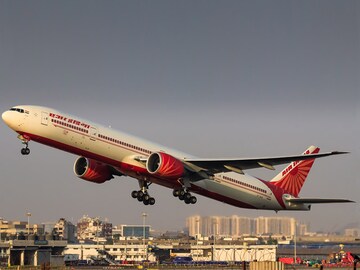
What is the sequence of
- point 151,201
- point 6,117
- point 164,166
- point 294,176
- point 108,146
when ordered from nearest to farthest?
point 6,117, point 108,146, point 164,166, point 151,201, point 294,176

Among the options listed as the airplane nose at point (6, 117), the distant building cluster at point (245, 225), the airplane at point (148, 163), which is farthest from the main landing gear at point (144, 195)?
the distant building cluster at point (245, 225)

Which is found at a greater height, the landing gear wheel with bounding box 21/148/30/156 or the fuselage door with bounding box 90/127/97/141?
the fuselage door with bounding box 90/127/97/141

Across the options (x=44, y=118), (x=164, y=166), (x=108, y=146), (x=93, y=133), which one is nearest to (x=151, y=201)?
(x=164, y=166)

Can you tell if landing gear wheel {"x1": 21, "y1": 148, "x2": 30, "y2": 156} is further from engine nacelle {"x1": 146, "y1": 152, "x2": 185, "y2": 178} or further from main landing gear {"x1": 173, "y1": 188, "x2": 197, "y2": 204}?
main landing gear {"x1": 173, "y1": 188, "x2": 197, "y2": 204}

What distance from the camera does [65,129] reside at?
71812 millimetres

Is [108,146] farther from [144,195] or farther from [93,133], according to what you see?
[144,195]

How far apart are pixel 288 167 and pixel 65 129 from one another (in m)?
37.4

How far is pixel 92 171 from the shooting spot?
274 ft

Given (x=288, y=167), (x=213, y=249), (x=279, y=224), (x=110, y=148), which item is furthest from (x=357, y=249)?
(x=110, y=148)

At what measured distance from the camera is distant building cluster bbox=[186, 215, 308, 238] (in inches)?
4905

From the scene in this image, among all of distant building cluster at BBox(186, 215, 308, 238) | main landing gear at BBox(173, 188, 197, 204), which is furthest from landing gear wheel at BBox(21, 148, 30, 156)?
distant building cluster at BBox(186, 215, 308, 238)

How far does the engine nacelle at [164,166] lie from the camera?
7525 cm

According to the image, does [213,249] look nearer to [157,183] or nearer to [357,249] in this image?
[357,249]

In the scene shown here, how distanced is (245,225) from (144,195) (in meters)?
63.1
